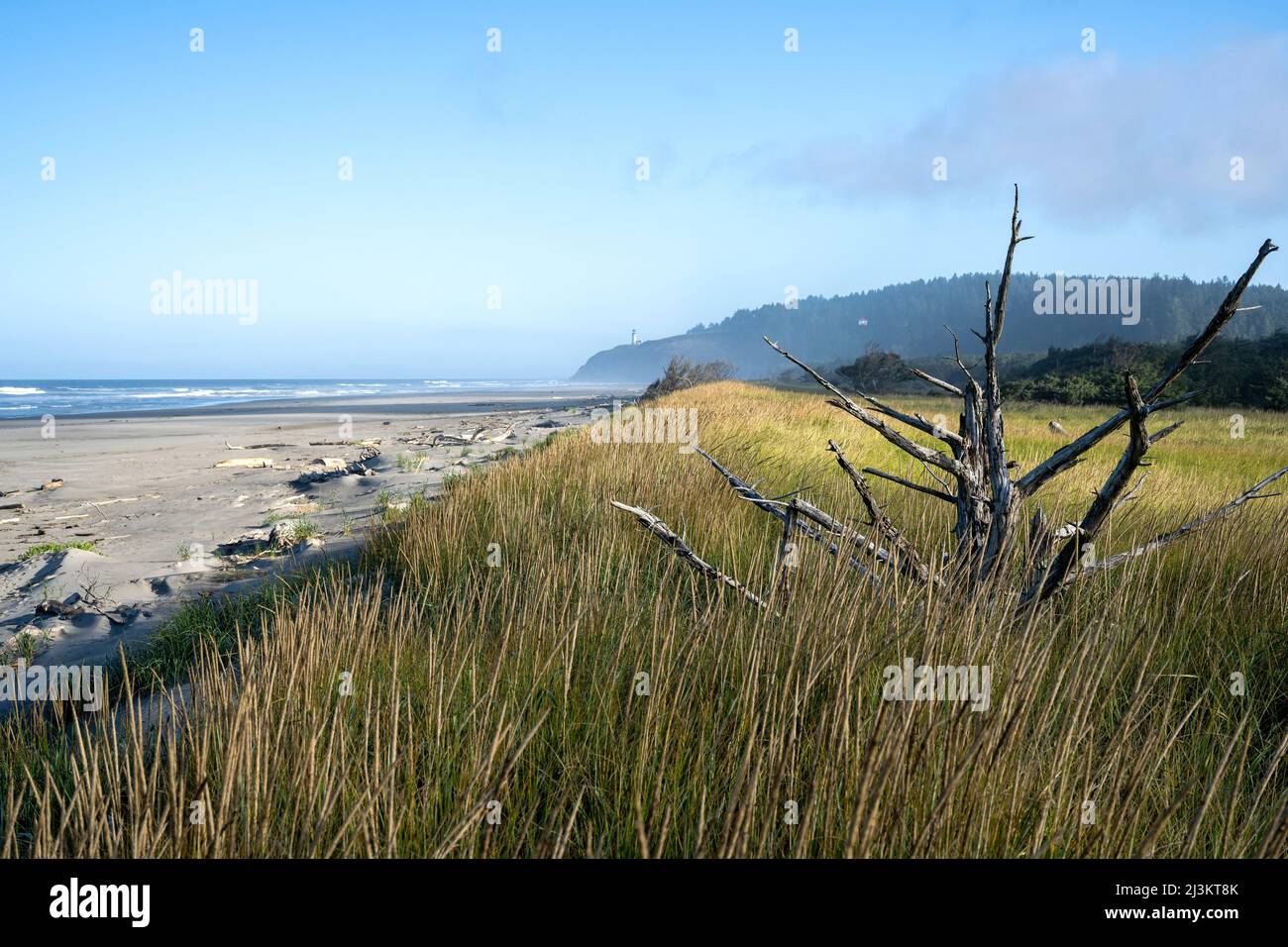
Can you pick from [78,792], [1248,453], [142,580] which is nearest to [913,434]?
[1248,453]

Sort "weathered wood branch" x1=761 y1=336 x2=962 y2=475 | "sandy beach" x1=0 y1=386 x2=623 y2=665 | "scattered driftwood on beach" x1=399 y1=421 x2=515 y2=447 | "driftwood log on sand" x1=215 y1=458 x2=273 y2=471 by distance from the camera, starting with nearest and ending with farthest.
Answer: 1. "weathered wood branch" x1=761 y1=336 x2=962 y2=475
2. "sandy beach" x1=0 y1=386 x2=623 y2=665
3. "driftwood log on sand" x1=215 y1=458 x2=273 y2=471
4. "scattered driftwood on beach" x1=399 y1=421 x2=515 y2=447

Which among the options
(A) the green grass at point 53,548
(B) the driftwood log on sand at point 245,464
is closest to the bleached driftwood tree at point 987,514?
(A) the green grass at point 53,548

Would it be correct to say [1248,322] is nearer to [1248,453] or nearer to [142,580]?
Result: [1248,453]

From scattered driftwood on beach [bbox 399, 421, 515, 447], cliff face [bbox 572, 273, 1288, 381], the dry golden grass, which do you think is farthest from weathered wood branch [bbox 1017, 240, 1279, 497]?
cliff face [bbox 572, 273, 1288, 381]

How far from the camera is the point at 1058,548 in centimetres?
304

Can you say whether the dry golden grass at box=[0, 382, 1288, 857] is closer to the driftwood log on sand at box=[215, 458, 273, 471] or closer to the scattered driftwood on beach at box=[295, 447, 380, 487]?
the scattered driftwood on beach at box=[295, 447, 380, 487]

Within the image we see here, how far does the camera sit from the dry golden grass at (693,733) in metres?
1.44

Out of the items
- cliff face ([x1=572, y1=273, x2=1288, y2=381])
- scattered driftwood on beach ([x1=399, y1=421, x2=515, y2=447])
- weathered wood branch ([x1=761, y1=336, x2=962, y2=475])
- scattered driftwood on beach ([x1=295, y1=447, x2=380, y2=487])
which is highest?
cliff face ([x1=572, y1=273, x2=1288, y2=381])

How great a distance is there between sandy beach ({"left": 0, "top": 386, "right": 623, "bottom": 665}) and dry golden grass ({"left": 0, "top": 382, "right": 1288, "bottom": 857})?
1070mm

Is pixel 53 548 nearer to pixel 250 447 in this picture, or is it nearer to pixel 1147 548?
pixel 1147 548

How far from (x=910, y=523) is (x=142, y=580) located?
5439 millimetres

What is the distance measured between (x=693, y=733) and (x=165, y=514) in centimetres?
782

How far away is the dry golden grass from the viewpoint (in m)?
1.44

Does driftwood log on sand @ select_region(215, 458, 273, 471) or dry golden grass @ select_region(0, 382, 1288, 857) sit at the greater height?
driftwood log on sand @ select_region(215, 458, 273, 471)
